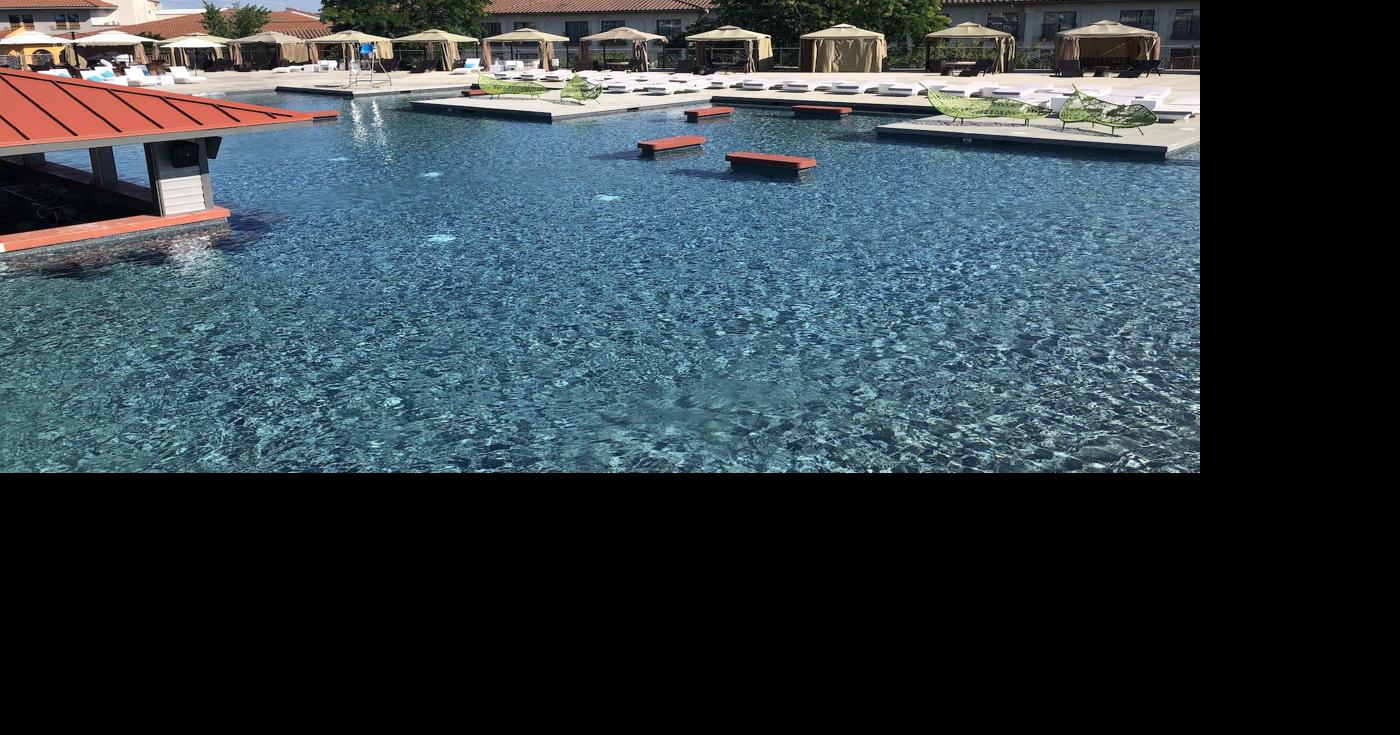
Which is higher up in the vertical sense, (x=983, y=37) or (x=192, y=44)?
(x=192, y=44)

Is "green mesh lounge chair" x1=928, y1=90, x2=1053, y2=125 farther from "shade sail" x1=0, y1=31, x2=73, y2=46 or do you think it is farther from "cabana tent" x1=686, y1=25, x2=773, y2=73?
"shade sail" x1=0, y1=31, x2=73, y2=46

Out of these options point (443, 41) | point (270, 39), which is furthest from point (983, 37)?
point (270, 39)

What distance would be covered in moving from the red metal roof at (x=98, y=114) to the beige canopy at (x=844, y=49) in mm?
28861

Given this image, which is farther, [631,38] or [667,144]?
[631,38]

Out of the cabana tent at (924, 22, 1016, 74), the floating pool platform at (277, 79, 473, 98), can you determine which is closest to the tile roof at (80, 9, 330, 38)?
the floating pool platform at (277, 79, 473, 98)

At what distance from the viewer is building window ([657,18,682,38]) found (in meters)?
53.3

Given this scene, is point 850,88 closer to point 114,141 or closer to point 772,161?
point 772,161

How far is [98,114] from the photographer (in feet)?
39.9

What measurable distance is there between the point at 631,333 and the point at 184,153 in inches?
329

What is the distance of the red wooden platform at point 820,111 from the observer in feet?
85.0

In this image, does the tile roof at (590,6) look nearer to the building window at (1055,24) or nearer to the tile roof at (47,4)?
the building window at (1055,24)

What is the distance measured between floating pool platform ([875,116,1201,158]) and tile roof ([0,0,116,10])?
240 feet
